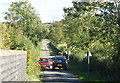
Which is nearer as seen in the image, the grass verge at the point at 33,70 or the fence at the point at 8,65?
the fence at the point at 8,65

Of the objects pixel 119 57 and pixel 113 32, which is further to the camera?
pixel 113 32

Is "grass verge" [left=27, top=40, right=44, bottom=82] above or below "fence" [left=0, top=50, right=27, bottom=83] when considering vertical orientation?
below

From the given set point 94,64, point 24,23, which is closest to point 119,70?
point 94,64

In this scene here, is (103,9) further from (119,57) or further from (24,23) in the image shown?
(24,23)

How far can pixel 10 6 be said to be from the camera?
50031 mm

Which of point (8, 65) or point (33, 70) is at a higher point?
point (8, 65)

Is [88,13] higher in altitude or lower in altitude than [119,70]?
higher

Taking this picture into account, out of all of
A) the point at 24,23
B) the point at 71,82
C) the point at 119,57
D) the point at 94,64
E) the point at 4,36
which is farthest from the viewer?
the point at 24,23

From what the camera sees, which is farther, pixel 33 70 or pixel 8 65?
pixel 33 70

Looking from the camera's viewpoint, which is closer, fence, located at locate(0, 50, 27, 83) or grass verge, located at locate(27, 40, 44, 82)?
fence, located at locate(0, 50, 27, 83)

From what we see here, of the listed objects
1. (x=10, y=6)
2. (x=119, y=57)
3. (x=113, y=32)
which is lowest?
(x=119, y=57)

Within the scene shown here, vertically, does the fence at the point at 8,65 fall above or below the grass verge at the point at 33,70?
above

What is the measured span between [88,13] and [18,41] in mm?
11296

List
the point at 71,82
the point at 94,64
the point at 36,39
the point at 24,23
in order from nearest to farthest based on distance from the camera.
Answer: the point at 71,82, the point at 94,64, the point at 24,23, the point at 36,39
